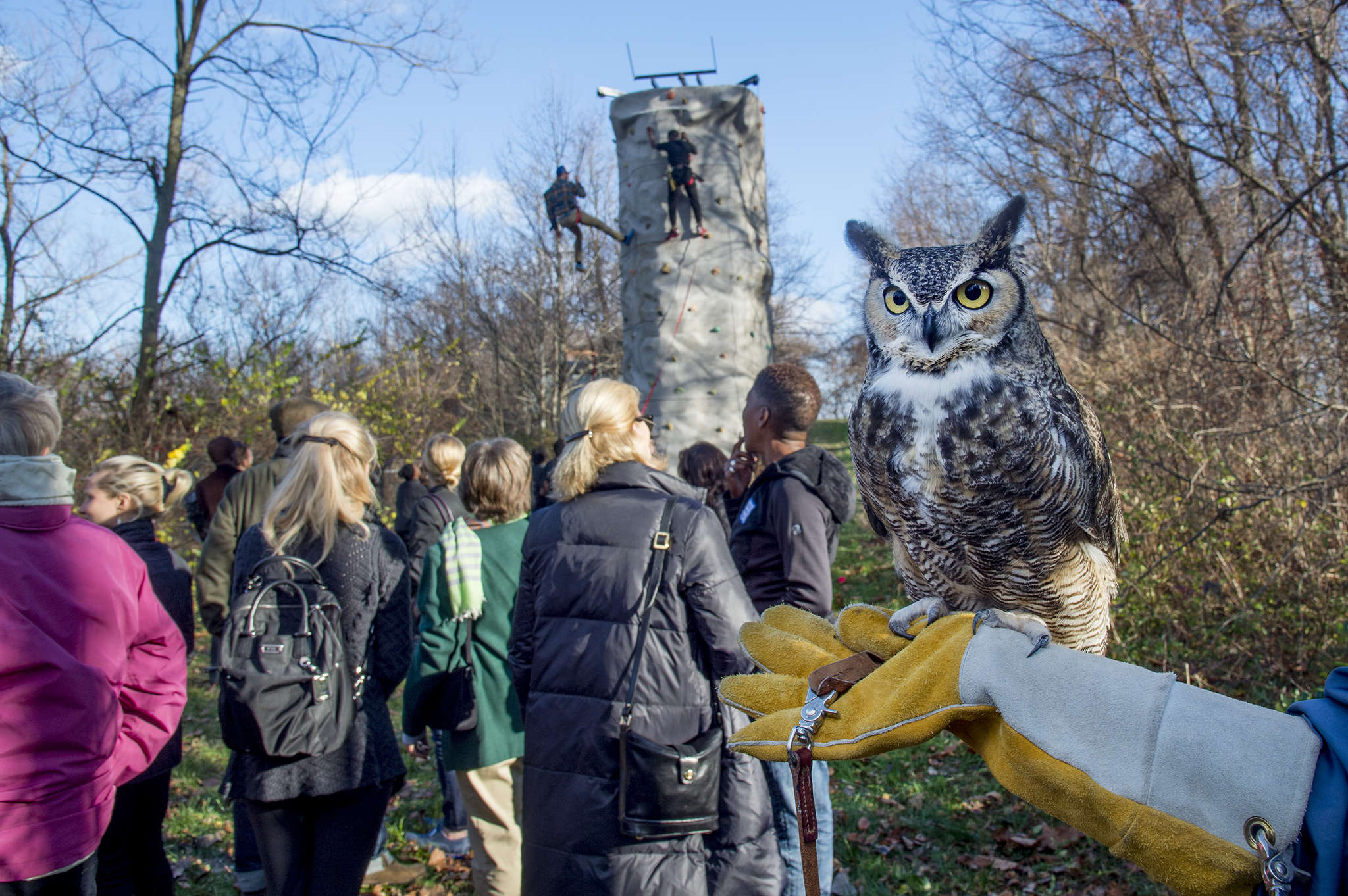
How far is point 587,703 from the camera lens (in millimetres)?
2293

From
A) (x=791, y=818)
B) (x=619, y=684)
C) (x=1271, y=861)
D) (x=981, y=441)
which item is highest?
(x=981, y=441)

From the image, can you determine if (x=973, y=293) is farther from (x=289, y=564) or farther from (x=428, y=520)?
(x=428, y=520)

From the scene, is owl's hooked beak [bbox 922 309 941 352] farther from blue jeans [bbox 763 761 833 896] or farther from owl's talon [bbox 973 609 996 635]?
blue jeans [bbox 763 761 833 896]

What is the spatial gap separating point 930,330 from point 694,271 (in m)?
3.49

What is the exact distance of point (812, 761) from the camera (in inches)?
58.5

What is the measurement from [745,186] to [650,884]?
14.5ft

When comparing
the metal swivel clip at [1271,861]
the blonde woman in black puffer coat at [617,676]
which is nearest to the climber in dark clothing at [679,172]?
the blonde woman in black puffer coat at [617,676]

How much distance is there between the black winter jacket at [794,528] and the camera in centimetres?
281

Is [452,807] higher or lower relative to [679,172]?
lower

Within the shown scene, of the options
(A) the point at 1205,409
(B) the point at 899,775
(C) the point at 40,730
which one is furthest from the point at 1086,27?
(C) the point at 40,730

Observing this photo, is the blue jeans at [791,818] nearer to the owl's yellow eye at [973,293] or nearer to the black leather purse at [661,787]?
the black leather purse at [661,787]

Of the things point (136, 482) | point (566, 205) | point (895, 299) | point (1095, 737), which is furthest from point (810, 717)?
point (566, 205)

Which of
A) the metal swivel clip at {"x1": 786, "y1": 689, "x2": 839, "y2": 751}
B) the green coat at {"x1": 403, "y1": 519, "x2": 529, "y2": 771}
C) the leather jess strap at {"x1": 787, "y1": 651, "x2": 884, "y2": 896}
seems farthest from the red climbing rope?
the metal swivel clip at {"x1": 786, "y1": 689, "x2": 839, "y2": 751}

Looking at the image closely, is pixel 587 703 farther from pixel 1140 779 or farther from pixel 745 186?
pixel 745 186
